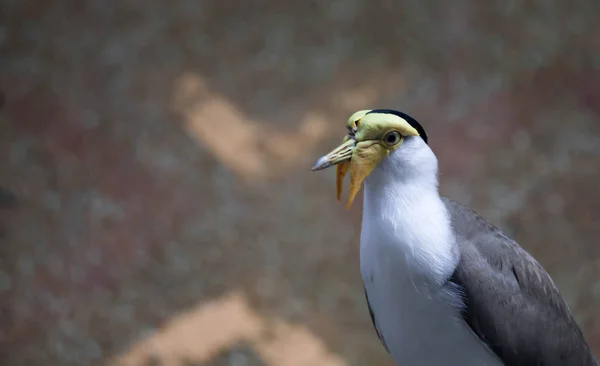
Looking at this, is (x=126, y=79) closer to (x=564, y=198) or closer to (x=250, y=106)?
(x=250, y=106)

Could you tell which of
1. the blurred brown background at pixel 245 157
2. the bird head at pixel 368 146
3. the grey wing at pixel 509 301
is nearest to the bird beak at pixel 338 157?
the bird head at pixel 368 146

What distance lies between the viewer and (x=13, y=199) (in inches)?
93.6

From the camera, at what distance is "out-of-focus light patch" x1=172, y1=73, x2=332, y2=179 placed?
8.09 feet

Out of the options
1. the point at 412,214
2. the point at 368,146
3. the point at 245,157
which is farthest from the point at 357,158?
the point at 245,157

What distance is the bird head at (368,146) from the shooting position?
46.2 inches

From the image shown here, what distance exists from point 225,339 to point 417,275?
1286 mm

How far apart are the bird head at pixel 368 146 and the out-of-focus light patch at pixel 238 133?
127 cm

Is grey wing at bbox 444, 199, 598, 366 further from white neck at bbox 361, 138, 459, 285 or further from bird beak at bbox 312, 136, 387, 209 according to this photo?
bird beak at bbox 312, 136, 387, 209

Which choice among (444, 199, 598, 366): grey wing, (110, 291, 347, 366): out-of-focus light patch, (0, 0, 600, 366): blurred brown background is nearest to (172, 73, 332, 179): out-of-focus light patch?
(0, 0, 600, 366): blurred brown background

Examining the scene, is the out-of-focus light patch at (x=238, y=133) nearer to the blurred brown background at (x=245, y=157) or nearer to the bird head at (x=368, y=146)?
the blurred brown background at (x=245, y=157)

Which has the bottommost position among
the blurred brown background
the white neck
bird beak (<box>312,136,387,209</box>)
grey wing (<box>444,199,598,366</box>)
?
grey wing (<box>444,199,598,366</box>)

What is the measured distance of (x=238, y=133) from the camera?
2.48 metres

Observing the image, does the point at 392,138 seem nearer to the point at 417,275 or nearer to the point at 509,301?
the point at 417,275

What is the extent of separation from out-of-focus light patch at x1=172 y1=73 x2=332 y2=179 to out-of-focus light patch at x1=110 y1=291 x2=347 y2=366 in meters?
0.50
